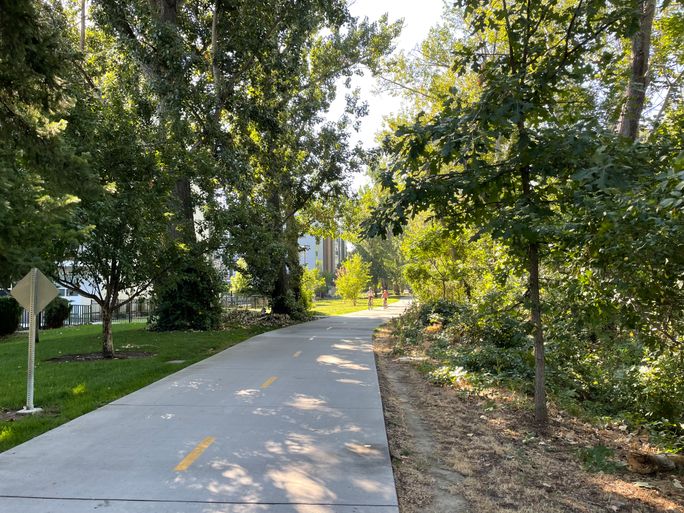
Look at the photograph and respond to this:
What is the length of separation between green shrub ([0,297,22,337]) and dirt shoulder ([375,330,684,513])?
55.4ft

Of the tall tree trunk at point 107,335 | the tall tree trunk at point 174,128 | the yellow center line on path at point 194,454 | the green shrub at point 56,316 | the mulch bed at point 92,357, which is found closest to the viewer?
the yellow center line on path at point 194,454

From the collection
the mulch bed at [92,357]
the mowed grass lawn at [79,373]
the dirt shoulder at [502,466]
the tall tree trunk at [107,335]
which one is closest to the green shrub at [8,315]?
the mowed grass lawn at [79,373]

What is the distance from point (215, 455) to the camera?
19.3ft

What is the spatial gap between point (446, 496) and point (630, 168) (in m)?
3.42

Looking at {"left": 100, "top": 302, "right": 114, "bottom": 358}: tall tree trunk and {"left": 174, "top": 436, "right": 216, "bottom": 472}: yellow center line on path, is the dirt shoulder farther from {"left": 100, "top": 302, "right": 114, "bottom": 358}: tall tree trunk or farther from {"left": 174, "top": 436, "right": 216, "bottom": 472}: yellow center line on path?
{"left": 100, "top": 302, "right": 114, "bottom": 358}: tall tree trunk

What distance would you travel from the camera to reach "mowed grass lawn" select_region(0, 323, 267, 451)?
24.9ft

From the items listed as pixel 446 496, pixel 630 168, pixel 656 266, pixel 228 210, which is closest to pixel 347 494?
pixel 446 496

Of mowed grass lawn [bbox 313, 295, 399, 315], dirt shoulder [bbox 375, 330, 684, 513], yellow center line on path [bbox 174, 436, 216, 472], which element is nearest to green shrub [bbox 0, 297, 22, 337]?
dirt shoulder [bbox 375, 330, 684, 513]

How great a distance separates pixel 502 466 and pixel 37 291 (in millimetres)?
6942

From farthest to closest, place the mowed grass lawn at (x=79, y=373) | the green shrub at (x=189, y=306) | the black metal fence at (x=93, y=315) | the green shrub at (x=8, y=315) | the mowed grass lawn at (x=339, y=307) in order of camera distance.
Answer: the mowed grass lawn at (x=339, y=307) < the black metal fence at (x=93, y=315) < the green shrub at (x=189, y=306) < the green shrub at (x=8, y=315) < the mowed grass lawn at (x=79, y=373)

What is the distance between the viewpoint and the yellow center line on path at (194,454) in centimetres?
550

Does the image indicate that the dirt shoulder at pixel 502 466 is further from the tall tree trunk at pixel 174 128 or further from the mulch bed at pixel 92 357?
the tall tree trunk at pixel 174 128

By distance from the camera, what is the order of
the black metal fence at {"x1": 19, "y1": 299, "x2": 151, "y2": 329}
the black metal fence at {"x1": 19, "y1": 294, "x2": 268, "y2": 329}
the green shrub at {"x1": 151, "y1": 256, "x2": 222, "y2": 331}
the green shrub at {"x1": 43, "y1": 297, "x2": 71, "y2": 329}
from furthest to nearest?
the black metal fence at {"x1": 19, "y1": 299, "x2": 151, "y2": 329} < the black metal fence at {"x1": 19, "y1": 294, "x2": 268, "y2": 329} < the green shrub at {"x1": 43, "y1": 297, "x2": 71, "y2": 329} < the green shrub at {"x1": 151, "y1": 256, "x2": 222, "y2": 331}

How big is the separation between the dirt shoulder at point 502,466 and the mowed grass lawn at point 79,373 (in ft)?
14.9
